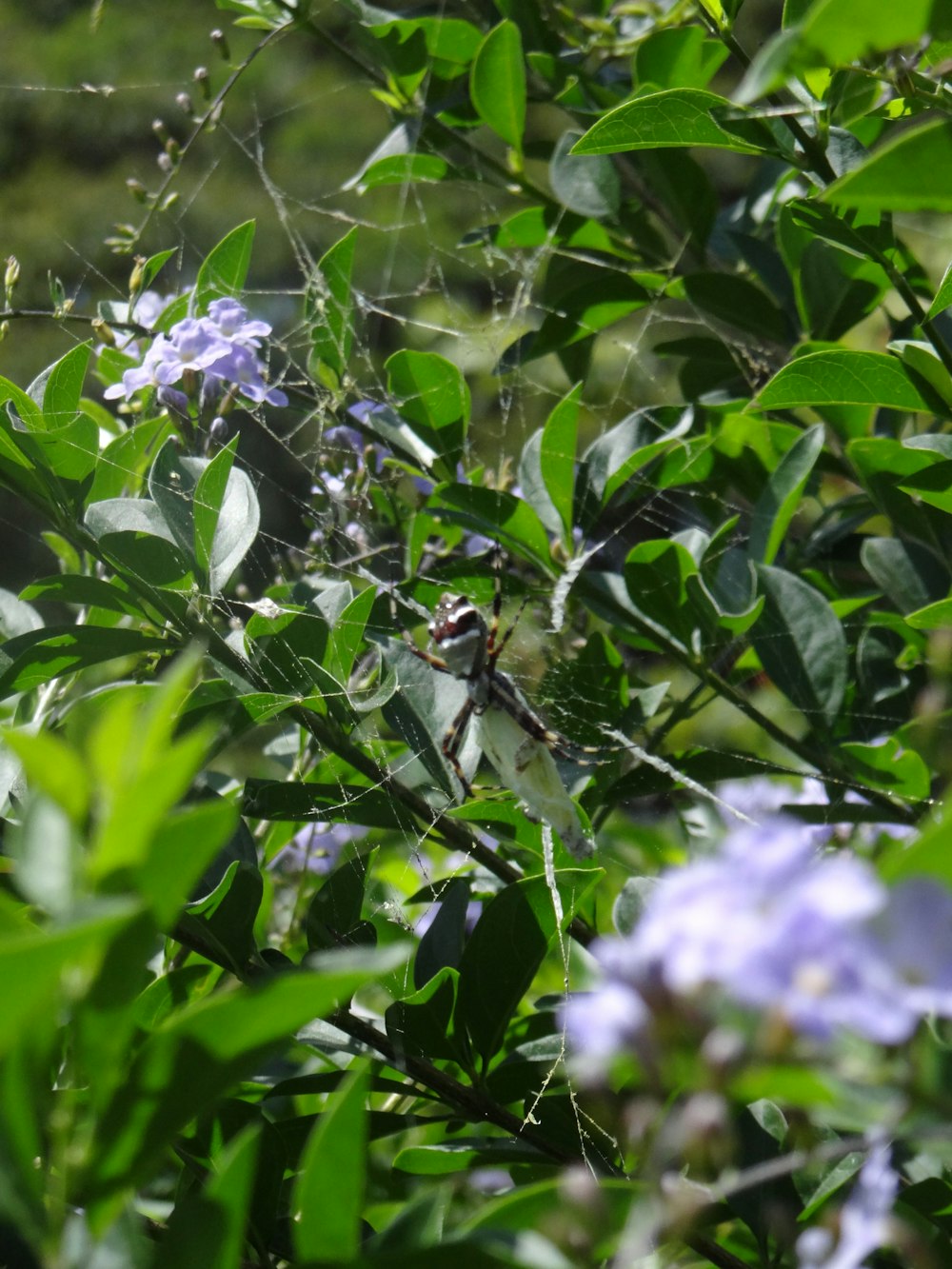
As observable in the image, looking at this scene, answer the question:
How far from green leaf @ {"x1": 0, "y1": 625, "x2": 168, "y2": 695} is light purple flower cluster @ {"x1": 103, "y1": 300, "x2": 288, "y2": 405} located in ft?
0.79

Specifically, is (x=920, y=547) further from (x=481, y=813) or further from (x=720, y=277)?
(x=481, y=813)

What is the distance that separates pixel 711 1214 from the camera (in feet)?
2.04

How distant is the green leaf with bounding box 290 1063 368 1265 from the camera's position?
37 centimetres

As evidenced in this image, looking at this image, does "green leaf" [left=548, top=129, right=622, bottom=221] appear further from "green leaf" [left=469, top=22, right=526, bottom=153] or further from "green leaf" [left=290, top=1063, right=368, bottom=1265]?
"green leaf" [left=290, top=1063, right=368, bottom=1265]

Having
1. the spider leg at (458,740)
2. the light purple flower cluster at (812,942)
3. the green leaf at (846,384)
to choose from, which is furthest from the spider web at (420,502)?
the light purple flower cluster at (812,942)

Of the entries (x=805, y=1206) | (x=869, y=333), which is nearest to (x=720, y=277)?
(x=805, y=1206)

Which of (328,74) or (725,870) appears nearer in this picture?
(725,870)

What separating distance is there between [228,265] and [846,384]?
51 centimetres

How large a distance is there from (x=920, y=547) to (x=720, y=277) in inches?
12.7

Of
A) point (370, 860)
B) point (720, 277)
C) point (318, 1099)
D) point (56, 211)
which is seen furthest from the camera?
point (56, 211)

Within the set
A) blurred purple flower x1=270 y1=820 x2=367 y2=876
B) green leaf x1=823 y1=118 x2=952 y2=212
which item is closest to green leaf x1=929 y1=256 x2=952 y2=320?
green leaf x1=823 y1=118 x2=952 y2=212

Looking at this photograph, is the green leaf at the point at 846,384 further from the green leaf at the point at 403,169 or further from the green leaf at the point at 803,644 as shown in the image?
the green leaf at the point at 403,169

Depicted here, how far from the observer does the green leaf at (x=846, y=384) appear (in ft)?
2.45

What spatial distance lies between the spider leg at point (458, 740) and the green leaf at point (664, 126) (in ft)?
1.28
